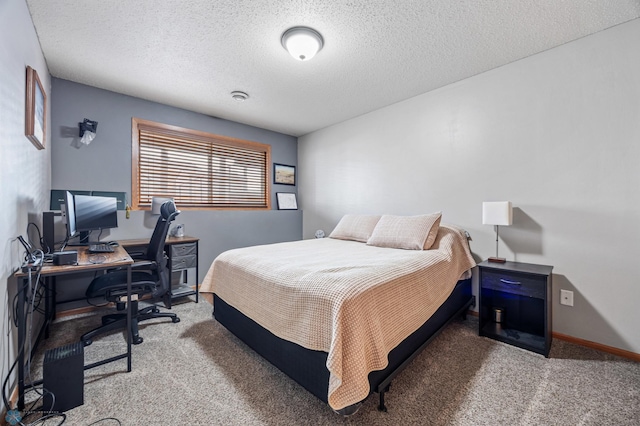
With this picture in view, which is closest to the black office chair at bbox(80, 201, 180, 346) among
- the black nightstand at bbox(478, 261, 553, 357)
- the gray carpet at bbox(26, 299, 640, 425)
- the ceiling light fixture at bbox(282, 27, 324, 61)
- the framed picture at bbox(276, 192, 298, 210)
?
the gray carpet at bbox(26, 299, 640, 425)

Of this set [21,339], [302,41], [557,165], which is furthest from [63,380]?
[557,165]

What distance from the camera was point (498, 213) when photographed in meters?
2.39

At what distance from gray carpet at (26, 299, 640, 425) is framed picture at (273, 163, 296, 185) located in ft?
9.74

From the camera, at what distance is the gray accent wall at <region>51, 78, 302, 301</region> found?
2846mm

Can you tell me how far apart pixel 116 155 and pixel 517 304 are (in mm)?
4496

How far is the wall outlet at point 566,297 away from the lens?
2.26 meters

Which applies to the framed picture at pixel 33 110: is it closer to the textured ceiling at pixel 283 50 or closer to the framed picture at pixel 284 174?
the textured ceiling at pixel 283 50

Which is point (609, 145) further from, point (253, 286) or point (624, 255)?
point (253, 286)

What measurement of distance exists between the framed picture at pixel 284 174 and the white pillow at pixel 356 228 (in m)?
1.69

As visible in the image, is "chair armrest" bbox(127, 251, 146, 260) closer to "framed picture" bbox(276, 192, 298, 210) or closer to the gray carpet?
the gray carpet

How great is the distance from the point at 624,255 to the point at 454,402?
1772mm

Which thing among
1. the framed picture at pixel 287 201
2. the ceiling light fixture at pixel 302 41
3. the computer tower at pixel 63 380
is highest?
the ceiling light fixture at pixel 302 41

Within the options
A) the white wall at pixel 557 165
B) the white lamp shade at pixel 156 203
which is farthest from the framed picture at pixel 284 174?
the white wall at pixel 557 165

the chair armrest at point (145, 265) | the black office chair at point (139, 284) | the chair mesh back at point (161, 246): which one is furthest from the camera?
the chair mesh back at point (161, 246)
